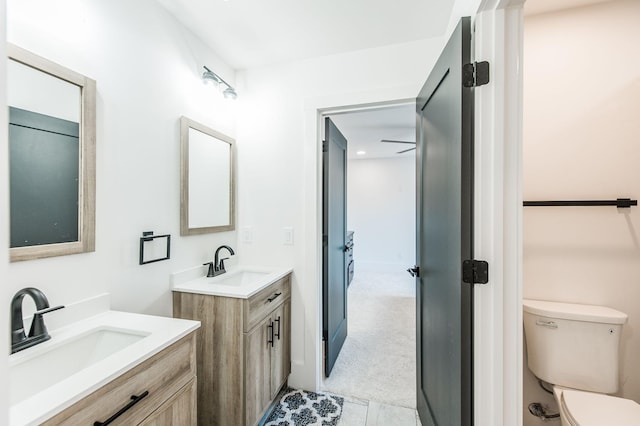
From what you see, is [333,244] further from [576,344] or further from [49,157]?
[49,157]

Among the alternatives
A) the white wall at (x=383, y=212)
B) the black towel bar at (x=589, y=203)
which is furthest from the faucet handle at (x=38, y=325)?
Answer: the white wall at (x=383, y=212)

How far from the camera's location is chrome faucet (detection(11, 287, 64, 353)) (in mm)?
889

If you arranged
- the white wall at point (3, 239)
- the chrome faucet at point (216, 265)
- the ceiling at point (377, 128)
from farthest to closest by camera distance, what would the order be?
the ceiling at point (377, 128) < the chrome faucet at point (216, 265) < the white wall at point (3, 239)

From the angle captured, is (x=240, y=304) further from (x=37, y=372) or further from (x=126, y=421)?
(x=37, y=372)

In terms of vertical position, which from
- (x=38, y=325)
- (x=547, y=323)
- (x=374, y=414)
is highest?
(x=38, y=325)

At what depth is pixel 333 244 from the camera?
2.36 meters

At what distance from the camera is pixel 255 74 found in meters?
2.16

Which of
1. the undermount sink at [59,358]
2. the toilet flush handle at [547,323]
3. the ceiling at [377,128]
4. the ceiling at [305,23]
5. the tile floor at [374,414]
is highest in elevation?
the ceiling at [377,128]

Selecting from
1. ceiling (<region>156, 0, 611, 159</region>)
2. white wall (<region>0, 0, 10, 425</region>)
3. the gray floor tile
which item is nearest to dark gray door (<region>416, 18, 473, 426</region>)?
the gray floor tile

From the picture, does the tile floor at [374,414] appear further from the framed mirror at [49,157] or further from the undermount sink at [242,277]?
the framed mirror at [49,157]

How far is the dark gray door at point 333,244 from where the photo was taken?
2156 millimetres

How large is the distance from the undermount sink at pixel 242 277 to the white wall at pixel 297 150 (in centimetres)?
13

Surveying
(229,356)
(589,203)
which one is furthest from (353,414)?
(589,203)

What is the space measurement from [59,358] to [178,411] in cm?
48
